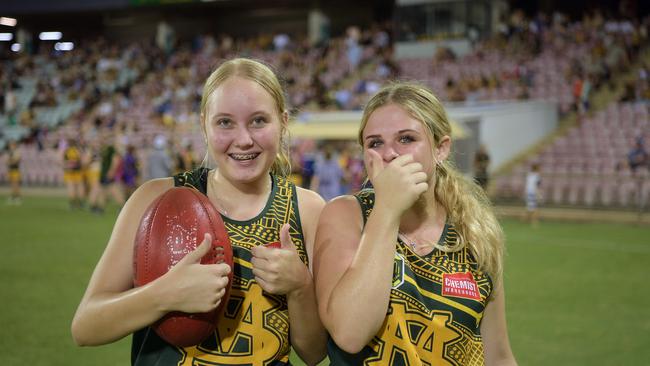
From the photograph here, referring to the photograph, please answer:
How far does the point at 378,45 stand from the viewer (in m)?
29.5

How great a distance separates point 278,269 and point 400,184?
42cm

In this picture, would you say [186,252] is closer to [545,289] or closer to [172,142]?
[545,289]

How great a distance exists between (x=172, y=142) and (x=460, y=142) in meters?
9.73

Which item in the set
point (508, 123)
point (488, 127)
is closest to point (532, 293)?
point (488, 127)

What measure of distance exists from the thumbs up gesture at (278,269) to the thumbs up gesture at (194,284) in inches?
5.2

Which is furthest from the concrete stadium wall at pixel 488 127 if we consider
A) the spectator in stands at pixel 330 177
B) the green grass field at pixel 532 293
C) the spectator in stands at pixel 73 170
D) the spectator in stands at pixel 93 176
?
the spectator in stands at pixel 73 170

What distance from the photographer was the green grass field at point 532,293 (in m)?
5.24

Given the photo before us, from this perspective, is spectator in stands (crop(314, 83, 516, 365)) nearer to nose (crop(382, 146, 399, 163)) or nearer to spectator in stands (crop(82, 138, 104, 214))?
nose (crop(382, 146, 399, 163))

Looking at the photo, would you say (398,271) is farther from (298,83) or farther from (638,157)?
(298,83)

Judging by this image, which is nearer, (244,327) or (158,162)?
(244,327)

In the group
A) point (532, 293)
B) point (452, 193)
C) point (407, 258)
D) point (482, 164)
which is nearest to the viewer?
point (407, 258)

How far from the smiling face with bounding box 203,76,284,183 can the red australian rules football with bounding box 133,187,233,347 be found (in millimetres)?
198

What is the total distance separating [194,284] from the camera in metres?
1.78

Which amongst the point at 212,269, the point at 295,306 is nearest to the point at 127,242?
the point at 212,269
